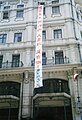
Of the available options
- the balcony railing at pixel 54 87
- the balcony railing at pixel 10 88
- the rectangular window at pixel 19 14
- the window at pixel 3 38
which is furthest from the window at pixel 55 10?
the balcony railing at pixel 10 88

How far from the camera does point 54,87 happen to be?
661 inches

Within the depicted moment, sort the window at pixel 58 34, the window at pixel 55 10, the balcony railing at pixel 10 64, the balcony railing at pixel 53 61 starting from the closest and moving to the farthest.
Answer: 1. the balcony railing at pixel 53 61
2. the balcony railing at pixel 10 64
3. the window at pixel 58 34
4. the window at pixel 55 10

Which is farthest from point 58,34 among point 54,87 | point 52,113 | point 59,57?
point 52,113

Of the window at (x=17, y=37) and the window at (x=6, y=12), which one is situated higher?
the window at (x=6, y=12)

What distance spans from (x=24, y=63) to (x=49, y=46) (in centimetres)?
320

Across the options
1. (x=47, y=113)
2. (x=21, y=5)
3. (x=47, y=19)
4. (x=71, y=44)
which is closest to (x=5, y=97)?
(x=47, y=113)

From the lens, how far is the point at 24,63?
18.7 meters

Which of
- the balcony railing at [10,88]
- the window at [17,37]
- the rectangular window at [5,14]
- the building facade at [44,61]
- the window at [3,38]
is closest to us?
the building facade at [44,61]

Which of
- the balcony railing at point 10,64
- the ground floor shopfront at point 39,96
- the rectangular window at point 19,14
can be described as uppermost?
the rectangular window at point 19,14

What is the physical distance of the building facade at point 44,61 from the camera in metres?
16.0

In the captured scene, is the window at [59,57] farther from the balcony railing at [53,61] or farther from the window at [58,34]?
the window at [58,34]

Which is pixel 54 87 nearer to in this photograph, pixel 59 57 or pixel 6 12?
pixel 59 57

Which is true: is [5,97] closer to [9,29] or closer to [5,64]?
[5,64]

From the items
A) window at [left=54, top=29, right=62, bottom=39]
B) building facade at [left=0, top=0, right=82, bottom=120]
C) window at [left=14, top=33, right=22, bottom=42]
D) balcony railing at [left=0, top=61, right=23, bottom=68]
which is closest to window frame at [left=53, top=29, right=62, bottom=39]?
window at [left=54, top=29, right=62, bottom=39]
